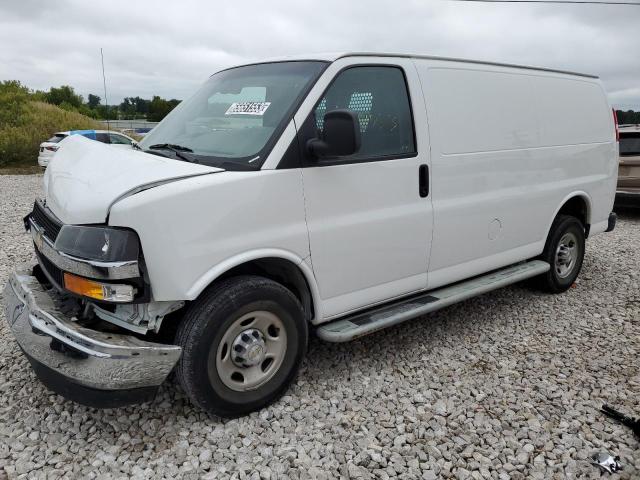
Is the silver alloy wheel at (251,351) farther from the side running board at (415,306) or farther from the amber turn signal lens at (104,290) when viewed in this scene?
the amber turn signal lens at (104,290)

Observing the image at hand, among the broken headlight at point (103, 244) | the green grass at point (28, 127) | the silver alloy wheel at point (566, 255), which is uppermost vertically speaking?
the green grass at point (28, 127)

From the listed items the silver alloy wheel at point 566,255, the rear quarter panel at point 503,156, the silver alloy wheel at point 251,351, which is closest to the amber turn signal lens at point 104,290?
the silver alloy wheel at point 251,351

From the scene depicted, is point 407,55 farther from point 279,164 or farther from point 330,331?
point 330,331

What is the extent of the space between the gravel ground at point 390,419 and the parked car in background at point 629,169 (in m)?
5.74

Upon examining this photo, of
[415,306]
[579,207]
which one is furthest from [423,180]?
[579,207]

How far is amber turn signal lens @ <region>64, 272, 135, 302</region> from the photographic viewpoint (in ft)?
8.68

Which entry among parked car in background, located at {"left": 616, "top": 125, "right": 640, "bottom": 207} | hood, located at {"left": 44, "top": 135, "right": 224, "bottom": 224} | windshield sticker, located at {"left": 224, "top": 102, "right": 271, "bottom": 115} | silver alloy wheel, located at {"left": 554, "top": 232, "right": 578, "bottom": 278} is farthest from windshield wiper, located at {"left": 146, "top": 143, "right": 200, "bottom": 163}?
parked car in background, located at {"left": 616, "top": 125, "right": 640, "bottom": 207}

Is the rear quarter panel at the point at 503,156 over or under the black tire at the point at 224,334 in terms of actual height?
over

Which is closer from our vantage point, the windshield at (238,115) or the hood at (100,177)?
the hood at (100,177)

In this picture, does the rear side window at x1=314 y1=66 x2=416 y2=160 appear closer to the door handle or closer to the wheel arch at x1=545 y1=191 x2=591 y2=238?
the door handle

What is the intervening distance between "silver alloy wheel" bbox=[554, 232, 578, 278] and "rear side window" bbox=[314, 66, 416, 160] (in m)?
2.54

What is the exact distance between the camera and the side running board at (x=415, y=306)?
11.1ft

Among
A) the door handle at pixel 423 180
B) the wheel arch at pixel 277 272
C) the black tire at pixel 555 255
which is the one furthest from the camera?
the black tire at pixel 555 255

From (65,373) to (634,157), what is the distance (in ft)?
31.5
